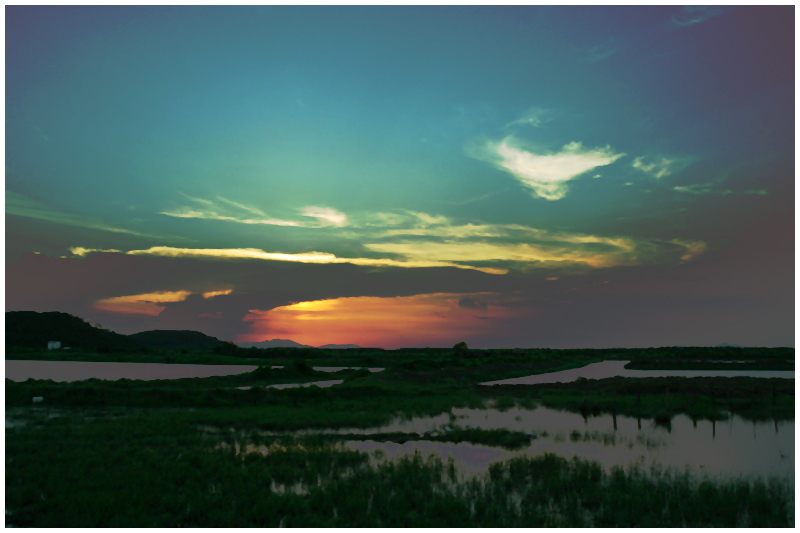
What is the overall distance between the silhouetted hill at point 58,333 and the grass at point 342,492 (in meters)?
140

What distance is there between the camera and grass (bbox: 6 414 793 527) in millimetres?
12211

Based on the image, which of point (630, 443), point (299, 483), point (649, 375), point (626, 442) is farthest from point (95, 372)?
point (649, 375)

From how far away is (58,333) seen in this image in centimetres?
15512

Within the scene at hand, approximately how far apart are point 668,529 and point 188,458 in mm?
15056

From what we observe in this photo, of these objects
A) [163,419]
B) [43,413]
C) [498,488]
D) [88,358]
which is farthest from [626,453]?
[88,358]

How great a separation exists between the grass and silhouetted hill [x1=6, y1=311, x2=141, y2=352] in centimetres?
13967

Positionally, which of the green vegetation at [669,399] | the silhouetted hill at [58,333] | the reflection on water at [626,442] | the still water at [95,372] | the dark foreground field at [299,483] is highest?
the dark foreground field at [299,483]

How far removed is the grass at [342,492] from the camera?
12.2 m

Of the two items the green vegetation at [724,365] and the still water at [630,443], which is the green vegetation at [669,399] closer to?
the still water at [630,443]

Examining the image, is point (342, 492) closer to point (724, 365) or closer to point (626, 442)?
point (626, 442)

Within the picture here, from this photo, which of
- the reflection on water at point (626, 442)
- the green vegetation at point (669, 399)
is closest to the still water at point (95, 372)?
the reflection on water at point (626, 442)

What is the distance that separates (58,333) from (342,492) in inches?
6954

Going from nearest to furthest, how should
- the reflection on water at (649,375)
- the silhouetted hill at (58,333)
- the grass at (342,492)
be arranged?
the grass at (342,492), the reflection on water at (649,375), the silhouetted hill at (58,333)

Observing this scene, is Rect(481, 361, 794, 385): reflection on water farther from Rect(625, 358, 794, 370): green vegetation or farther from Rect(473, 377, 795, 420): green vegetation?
Rect(473, 377, 795, 420): green vegetation
